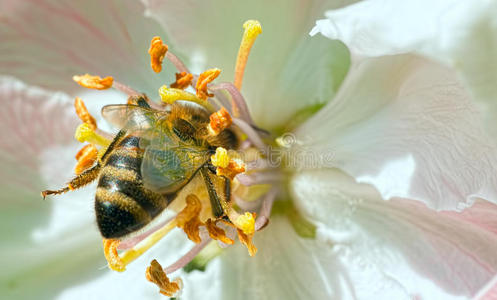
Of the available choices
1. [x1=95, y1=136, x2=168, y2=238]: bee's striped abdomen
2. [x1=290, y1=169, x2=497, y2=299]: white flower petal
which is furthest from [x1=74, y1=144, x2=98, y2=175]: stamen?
[x1=290, y1=169, x2=497, y2=299]: white flower petal

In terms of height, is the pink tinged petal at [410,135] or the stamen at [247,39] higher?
the stamen at [247,39]

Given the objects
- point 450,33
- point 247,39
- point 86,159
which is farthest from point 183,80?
point 450,33

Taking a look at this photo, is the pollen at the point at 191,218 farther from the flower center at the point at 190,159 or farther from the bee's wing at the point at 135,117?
the bee's wing at the point at 135,117

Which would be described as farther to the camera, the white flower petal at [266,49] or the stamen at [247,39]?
the white flower petal at [266,49]

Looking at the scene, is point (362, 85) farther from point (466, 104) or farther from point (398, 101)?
point (466, 104)

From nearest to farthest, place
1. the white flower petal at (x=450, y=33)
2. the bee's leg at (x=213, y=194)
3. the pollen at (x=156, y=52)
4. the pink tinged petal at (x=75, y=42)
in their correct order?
the white flower petal at (x=450, y=33)
the bee's leg at (x=213, y=194)
the pollen at (x=156, y=52)
the pink tinged petal at (x=75, y=42)

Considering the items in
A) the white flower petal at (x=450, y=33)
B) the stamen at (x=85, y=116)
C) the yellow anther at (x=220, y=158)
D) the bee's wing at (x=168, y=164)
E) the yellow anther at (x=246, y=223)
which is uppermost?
the white flower petal at (x=450, y=33)

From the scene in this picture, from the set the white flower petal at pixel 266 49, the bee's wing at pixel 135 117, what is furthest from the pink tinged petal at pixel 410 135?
the bee's wing at pixel 135 117

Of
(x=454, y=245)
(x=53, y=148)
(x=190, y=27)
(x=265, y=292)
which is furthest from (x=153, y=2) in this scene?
(x=454, y=245)
